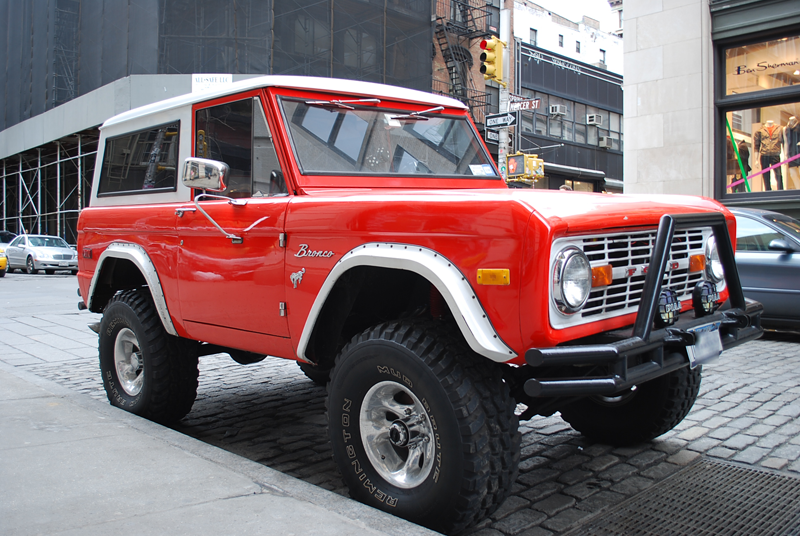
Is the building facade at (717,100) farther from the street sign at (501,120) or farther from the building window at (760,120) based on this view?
the street sign at (501,120)

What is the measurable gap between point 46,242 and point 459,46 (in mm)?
19225

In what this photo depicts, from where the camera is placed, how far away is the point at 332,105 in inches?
163

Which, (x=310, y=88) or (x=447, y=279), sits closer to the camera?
(x=447, y=279)

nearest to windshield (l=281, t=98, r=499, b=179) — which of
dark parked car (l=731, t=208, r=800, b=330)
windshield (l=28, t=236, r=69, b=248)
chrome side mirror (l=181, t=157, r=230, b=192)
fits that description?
chrome side mirror (l=181, t=157, r=230, b=192)

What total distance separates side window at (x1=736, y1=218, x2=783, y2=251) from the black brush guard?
541cm

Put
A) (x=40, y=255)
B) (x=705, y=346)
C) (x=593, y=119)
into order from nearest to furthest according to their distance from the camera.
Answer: (x=705, y=346) < (x=40, y=255) < (x=593, y=119)

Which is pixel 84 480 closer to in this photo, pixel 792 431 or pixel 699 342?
pixel 699 342

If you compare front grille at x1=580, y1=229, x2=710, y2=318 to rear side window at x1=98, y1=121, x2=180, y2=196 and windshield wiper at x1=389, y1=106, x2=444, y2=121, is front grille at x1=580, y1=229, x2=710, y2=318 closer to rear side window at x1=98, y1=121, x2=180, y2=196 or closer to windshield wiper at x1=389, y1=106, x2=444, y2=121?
windshield wiper at x1=389, y1=106, x2=444, y2=121

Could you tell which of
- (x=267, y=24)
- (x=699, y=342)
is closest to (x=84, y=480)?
(x=699, y=342)

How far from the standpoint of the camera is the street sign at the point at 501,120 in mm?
14289

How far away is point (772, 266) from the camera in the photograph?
819 centimetres

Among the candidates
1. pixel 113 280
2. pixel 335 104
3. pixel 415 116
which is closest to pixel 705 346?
pixel 415 116

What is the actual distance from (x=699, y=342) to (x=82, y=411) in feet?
12.4

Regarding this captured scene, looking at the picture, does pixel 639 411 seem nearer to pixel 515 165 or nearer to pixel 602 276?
pixel 602 276
